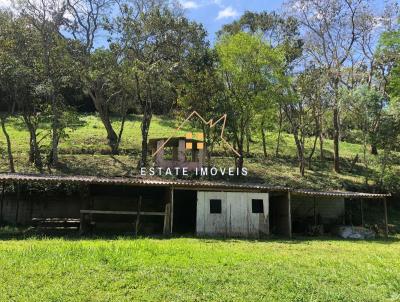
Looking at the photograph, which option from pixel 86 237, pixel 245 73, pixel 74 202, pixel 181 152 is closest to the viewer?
pixel 86 237

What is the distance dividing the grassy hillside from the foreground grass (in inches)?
553

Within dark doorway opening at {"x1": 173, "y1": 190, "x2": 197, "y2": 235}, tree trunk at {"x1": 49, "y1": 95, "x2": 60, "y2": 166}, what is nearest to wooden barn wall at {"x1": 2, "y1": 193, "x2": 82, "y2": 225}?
dark doorway opening at {"x1": 173, "y1": 190, "x2": 197, "y2": 235}

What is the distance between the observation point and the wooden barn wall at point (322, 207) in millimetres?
23703

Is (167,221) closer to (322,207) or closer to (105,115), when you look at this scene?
(322,207)

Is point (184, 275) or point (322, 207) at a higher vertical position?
point (322, 207)

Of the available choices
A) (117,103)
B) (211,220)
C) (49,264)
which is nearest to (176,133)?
(117,103)

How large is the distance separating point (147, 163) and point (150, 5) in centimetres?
1019

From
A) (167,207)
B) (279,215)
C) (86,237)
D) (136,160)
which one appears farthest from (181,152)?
(86,237)

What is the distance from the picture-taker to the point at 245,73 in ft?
88.2

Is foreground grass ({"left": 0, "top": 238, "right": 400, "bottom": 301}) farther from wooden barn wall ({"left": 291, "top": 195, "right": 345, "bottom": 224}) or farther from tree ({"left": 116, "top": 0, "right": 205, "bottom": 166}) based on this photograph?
tree ({"left": 116, "top": 0, "right": 205, "bottom": 166})

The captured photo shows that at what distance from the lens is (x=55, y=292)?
27.5 ft

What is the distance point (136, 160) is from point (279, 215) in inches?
468

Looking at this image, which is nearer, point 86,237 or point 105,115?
→ point 86,237

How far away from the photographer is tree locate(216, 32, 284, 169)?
2683cm
